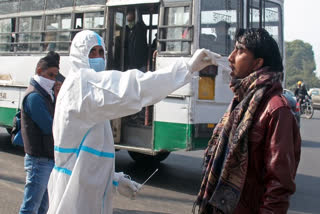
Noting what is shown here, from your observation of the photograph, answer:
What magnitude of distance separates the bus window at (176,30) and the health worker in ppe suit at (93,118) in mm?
3633

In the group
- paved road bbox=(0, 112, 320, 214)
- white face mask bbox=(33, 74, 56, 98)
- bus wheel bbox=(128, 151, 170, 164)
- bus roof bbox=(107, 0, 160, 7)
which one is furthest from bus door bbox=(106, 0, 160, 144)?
white face mask bbox=(33, 74, 56, 98)

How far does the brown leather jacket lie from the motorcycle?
2068 centimetres

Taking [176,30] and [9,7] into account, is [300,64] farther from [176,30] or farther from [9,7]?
[176,30]

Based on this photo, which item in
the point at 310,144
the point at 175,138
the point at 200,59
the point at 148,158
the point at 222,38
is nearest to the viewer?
the point at 200,59

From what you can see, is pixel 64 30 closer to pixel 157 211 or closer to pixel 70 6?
pixel 70 6

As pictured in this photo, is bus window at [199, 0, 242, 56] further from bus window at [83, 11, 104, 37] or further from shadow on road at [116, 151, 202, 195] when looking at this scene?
shadow on road at [116, 151, 202, 195]

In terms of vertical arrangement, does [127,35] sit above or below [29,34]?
below

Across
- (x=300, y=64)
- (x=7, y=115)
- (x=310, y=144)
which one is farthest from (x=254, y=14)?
(x=300, y=64)

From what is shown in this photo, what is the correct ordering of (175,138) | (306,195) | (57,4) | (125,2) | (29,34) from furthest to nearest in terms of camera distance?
1. (29,34)
2. (57,4)
3. (125,2)
4. (306,195)
5. (175,138)

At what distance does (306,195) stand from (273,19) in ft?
10.1

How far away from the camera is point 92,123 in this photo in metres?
2.53

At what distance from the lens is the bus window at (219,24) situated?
6.38 m

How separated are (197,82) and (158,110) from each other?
2.47ft

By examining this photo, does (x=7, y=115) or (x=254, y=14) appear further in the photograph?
(x=7, y=115)
